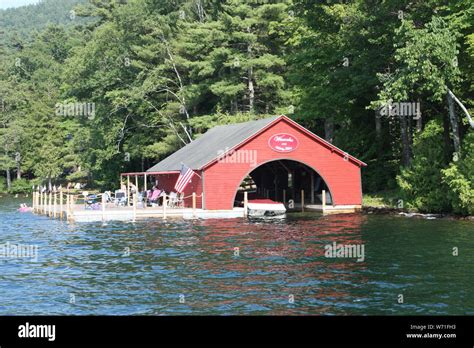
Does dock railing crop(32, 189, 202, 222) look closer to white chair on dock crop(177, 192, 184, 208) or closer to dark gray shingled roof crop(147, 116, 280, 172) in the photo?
white chair on dock crop(177, 192, 184, 208)

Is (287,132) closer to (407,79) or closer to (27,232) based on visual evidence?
(407,79)

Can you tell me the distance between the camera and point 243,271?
23.4m

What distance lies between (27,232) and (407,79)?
23.9m

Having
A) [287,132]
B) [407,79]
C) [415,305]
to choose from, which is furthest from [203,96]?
[415,305]

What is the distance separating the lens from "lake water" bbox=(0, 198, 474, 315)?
18.3 metres

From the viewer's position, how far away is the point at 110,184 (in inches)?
3273

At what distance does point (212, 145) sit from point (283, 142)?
6.97 meters
